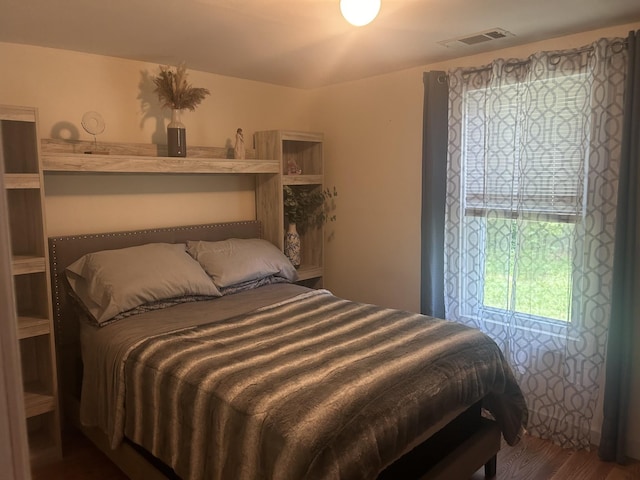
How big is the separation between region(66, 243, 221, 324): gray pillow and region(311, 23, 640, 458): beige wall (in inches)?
55.5

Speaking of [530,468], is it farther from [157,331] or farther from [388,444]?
[157,331]

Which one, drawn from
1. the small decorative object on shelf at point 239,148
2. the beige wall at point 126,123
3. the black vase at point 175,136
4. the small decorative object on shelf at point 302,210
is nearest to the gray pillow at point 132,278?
the beige wall at point 126,123

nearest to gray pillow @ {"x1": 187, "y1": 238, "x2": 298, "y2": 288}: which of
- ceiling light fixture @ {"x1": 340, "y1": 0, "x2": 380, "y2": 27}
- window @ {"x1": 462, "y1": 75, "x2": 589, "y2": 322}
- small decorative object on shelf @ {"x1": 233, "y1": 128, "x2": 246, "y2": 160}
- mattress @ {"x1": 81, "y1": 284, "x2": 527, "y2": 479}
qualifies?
mattress @ {"x1": 81, "y1": 284, "x2": 527, "y2": 479}

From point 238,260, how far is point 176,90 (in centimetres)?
116

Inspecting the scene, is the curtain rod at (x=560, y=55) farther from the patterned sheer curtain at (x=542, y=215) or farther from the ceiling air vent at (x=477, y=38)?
the ceiling air vent at (x=477, y=38)

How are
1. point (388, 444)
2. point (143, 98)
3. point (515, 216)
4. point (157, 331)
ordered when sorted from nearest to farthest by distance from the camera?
point (388, 444), point (157, 331), point (515, 216), point (143, 98)

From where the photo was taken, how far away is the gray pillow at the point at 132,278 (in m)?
2.62

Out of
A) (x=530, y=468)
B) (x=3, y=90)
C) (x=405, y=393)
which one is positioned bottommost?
(x=530, y=468)

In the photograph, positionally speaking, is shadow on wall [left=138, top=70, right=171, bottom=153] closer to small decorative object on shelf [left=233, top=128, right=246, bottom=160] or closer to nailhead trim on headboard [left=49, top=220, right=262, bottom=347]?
small decorative object on shelf [left=233, top=128, right=246, bottom=160]

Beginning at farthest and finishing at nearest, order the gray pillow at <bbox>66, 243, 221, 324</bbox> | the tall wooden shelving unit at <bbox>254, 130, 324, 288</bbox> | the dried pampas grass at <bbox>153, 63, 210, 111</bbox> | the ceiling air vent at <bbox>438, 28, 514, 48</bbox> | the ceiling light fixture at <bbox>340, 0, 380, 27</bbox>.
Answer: the tall wooden shelving unit at <bbox>254, 130, 324, 288</bbox>, the dried pampas grass at <bbox>153, 63, 210, 111</bbox>, the ceiling air vent at <bbox>438, 28, 514, 48</bbox>, the gray pillow at <bbox>66, 243, 221, 324</bbox>, the ceiling light fixture at <bbox>340, 0, 380, 27</bbox>

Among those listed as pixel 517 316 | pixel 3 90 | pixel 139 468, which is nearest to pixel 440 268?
pixel 517 316

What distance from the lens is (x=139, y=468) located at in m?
2.19

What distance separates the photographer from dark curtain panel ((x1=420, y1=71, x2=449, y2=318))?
3287 mm

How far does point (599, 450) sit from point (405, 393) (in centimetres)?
159
